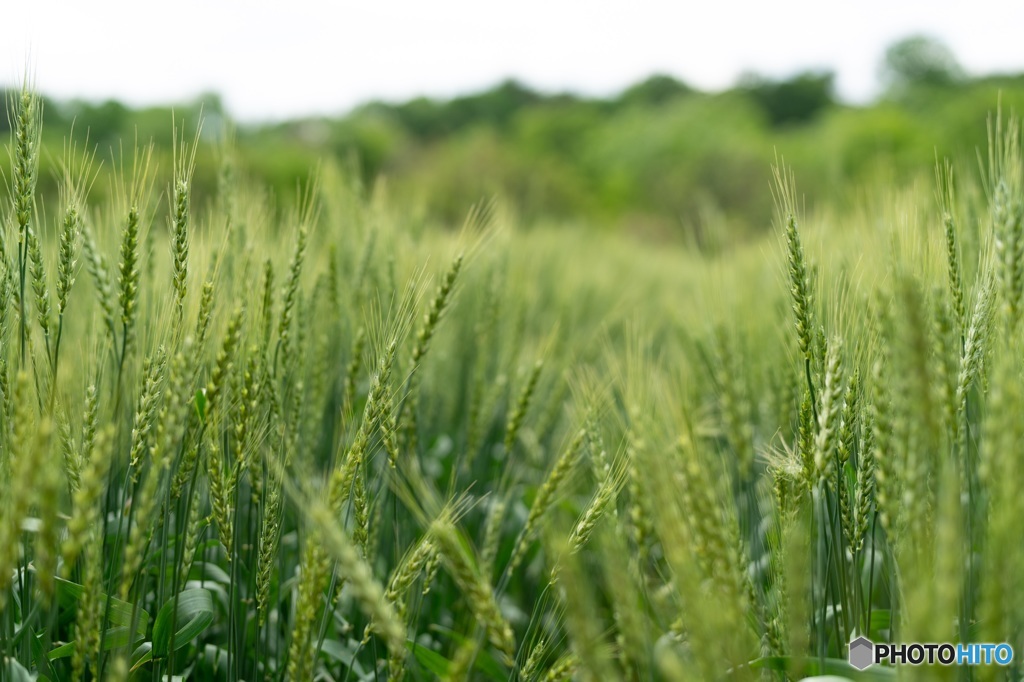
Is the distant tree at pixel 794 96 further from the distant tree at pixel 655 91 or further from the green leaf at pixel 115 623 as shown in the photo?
the green leaf at pixel 115 623

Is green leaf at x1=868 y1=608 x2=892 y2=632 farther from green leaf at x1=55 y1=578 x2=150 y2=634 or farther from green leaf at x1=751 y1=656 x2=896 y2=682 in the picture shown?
green leaf at x1=55 y1=578 x2=150 y2=634

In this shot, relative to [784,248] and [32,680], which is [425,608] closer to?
[32,680]

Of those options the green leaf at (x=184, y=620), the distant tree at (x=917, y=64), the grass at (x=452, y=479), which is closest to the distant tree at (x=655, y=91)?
the distant tree at (x=917, y=64)

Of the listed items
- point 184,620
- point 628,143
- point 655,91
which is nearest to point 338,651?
point 184,620

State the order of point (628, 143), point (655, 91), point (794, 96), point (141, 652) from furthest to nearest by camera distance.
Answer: point (655, 91) < point (794, 96) < point (628, 143) < point (141, 652)

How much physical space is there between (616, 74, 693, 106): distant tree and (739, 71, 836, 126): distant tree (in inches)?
245

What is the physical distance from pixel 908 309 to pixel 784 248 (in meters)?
0.45

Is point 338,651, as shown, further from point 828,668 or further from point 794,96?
point 794,96

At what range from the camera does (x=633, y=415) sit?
1.01 metres

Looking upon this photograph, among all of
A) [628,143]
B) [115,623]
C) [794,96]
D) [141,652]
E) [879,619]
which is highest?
[794,96]

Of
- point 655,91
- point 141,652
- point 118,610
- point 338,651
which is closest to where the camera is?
point 118,610

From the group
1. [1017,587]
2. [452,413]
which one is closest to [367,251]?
[452,413]

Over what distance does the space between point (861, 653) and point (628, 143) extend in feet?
143

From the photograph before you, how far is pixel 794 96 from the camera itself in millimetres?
56531
